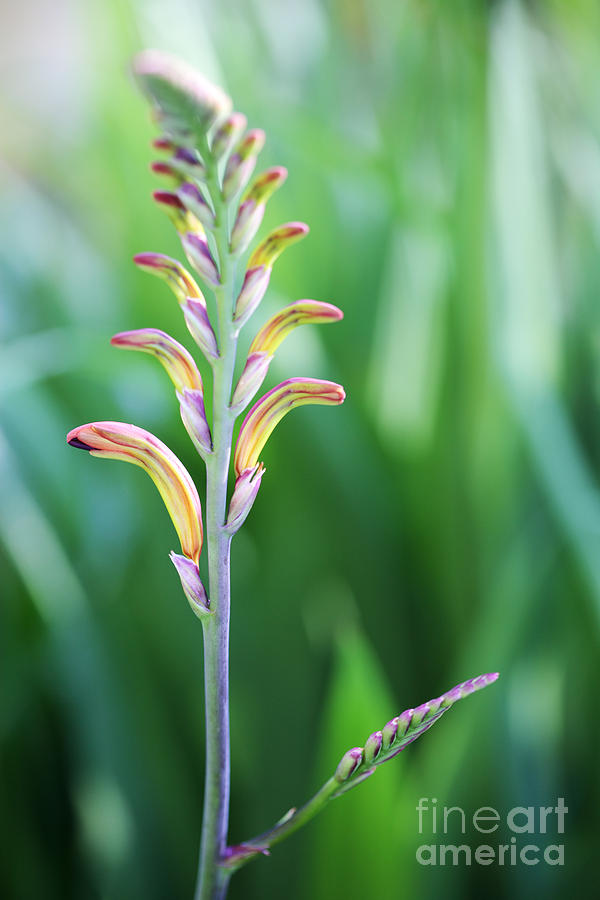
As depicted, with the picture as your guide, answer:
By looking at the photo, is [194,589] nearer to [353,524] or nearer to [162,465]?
[162,465]

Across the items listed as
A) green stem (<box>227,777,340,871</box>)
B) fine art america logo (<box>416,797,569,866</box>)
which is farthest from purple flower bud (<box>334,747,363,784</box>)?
fine art america logo (<box>416,797,569,866</box>)

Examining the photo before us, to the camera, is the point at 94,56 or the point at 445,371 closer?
the point at 445,371

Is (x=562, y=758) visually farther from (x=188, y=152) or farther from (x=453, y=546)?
(x=188, y=152)

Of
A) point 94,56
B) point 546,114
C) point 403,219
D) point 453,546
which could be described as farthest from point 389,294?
point 94,56

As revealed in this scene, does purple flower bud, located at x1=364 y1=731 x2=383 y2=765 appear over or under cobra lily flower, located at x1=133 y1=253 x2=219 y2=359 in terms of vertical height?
under

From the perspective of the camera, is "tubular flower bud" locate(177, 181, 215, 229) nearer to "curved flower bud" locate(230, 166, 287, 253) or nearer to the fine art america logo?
"curved flower bud" locate(230, 166, 287, 253)

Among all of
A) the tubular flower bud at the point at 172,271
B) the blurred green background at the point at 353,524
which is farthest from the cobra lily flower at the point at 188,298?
the blurred green background at the point at 353,524
